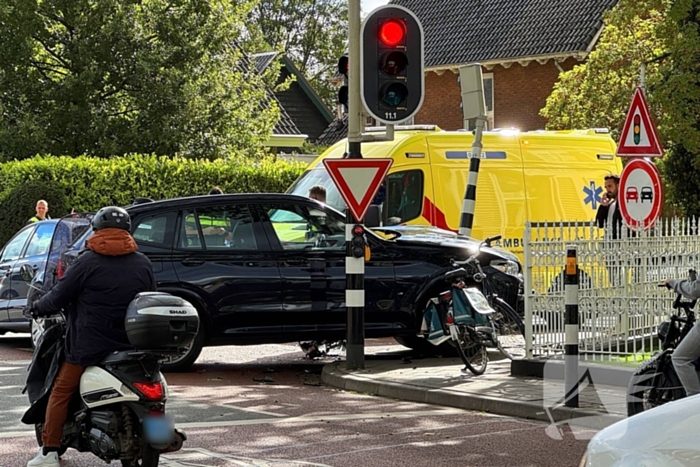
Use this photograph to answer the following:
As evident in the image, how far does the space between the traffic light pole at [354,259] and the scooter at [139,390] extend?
17.7ft

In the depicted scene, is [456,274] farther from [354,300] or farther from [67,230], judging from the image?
[67,230]

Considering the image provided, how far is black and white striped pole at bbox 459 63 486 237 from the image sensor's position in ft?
54.3

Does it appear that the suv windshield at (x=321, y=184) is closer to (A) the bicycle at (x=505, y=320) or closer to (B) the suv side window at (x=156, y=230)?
(A) the bicycle at (x=505, y=320)

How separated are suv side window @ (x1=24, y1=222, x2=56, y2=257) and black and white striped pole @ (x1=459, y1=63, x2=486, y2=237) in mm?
5433

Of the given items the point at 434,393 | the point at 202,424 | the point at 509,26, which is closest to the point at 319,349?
the point at 434,393

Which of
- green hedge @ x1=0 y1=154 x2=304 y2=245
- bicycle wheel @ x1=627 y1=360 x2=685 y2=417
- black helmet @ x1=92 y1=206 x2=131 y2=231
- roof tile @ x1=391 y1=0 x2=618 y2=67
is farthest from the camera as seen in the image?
roof tile @ x1=391 y1=0 x2=618 y2=67

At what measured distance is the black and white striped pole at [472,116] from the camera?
1656 cm

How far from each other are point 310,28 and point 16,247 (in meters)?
57.3

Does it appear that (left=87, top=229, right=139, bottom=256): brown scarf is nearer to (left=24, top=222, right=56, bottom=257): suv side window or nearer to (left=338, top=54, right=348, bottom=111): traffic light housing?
(left=338, top=54, right=348, bottom=111): traffic light housing

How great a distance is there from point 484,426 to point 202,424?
7.37 ft

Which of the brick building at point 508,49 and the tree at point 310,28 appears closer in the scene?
the brick building at point 508,49

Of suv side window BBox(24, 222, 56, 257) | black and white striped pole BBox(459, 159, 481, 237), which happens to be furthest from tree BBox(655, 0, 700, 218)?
suv side window BBox(24, 222, 56, 257)

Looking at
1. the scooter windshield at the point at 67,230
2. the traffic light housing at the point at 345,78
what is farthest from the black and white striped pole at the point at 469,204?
the scooter windshield at the point at 67,230

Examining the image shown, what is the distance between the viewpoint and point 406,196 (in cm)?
1839
